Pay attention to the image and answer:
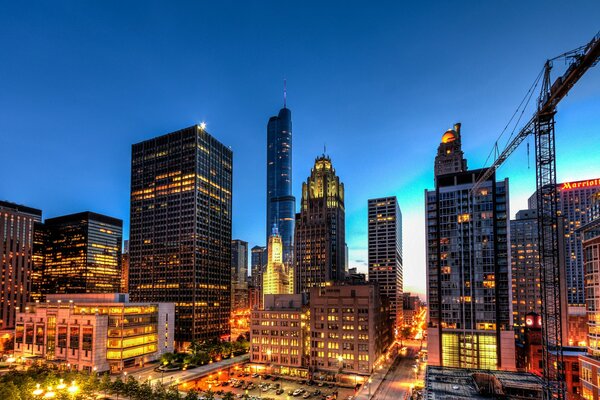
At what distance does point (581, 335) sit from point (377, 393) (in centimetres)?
9106

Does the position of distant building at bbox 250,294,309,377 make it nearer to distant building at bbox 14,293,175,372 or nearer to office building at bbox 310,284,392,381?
office building at bbox 310,284,392,381

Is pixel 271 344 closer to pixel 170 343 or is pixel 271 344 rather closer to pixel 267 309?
pixel 267 309

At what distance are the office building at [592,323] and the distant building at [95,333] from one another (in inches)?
4814

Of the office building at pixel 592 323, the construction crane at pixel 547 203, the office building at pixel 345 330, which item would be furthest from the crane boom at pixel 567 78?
the office building at pixel 345 330

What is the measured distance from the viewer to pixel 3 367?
411 ft

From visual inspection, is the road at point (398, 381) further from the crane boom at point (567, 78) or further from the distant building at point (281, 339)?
the crane boom at point (567, 78)

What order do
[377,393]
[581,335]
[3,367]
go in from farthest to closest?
[581,335] < [3,367] < [377,393]

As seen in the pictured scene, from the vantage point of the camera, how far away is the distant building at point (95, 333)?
123562mm

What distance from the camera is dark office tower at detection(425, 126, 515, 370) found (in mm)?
126250

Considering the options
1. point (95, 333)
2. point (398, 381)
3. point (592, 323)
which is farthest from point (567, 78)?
point (95, 333)

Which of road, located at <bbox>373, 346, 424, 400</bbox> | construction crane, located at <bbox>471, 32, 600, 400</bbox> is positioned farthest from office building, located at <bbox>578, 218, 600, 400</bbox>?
road, located at <bbox>373, 346, 424, 400</bbox>

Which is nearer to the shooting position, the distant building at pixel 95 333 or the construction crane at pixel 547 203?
the construction crane at pixel 547 203

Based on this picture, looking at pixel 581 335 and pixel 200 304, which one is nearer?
pixel 581 335

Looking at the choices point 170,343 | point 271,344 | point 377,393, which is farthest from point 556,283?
point 170,343
